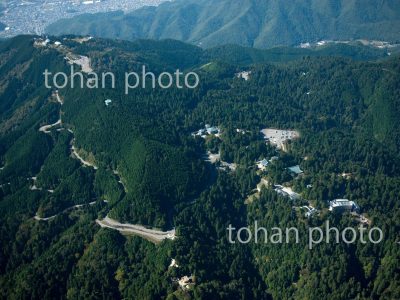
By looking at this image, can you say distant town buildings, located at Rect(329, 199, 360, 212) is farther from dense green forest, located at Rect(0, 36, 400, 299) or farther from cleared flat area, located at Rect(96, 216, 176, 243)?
cleared flat area, located at Rect(96, 216, 176, 243)

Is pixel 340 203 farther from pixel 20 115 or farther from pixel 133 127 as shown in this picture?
pixel 20 115

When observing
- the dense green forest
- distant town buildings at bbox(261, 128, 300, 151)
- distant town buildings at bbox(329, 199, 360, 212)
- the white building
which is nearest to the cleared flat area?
the dense green forest

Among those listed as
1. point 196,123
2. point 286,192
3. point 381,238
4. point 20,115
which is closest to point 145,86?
point 196,123

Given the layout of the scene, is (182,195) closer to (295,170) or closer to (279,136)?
(295,170)

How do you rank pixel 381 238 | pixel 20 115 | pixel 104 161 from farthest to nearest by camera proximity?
pixel 20 115 < pixel 104 161 < pixel 381 238

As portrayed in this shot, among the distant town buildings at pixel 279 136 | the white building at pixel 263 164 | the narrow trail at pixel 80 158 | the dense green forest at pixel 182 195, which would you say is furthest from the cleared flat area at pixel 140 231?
the distant town buildings at pixel 279 136
